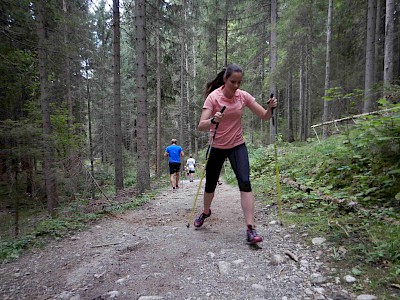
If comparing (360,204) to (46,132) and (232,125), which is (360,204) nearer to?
(232,125)

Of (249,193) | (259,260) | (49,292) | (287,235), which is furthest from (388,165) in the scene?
(49,292)

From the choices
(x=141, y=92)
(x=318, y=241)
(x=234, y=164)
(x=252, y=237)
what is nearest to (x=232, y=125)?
(x=234, y=164)

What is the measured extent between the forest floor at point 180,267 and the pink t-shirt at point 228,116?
52.7 inches

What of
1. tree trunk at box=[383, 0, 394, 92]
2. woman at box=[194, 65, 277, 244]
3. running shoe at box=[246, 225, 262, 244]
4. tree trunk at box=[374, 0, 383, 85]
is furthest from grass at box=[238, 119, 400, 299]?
tree trunk at box=[374, 0, 383, 85]

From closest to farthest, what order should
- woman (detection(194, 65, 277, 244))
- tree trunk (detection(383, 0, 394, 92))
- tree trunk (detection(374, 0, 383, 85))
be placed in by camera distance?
woman (detection(194, 65, 277, 244)) → tree trunk (detection(383, 0, 394, 92)) → tree trunk (detection(374, 0, 383, 85))

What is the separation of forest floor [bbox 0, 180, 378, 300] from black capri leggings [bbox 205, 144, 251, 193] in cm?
74

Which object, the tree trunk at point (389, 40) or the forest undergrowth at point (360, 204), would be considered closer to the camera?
the forest undergrowth at point (360, 204)

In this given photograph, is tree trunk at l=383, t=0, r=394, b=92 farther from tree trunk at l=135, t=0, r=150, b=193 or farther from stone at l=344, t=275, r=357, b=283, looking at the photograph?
stone at l=344, t=275, r=357, b=283

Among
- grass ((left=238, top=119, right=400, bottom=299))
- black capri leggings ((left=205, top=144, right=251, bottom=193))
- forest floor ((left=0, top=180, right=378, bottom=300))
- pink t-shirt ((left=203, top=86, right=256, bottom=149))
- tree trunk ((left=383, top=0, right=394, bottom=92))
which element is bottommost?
forest floor ((left=0, top=180, right=378, bottom=300))

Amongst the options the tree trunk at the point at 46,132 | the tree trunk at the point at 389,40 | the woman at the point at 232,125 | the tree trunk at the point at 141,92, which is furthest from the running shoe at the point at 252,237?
the tree trunk at the point at 389,40

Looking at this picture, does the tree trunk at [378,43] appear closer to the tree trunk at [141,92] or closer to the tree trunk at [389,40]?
the tree trunk at [389,40]

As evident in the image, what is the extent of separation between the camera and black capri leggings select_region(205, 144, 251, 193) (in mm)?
3416

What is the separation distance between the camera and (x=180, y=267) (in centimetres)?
276

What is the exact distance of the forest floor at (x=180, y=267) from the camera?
2252 millimetres
